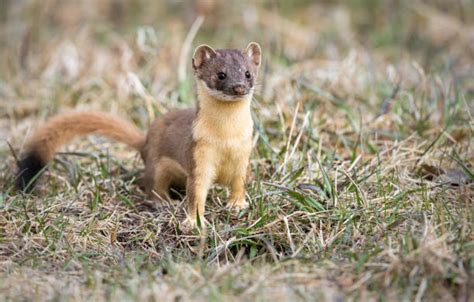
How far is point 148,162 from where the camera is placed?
557 centimetres

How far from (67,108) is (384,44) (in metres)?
4.02

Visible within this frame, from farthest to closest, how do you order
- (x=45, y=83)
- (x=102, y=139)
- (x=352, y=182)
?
(x=45, y=83) → (x=102, y=139) → (x=352, y=182)

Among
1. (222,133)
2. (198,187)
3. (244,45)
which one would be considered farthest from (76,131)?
(244,45)

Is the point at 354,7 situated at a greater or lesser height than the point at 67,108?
greater

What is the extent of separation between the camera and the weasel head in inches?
186

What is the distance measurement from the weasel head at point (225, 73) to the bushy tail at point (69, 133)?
3.76 ft

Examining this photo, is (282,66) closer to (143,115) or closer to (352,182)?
(143,115)

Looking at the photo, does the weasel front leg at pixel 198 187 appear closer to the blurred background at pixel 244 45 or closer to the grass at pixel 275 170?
the grass at pixel 275 170

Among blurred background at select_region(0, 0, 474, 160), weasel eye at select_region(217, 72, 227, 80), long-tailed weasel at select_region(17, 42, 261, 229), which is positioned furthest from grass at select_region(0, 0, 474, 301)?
weasel eye at select_region(217, 72, 227, 80)

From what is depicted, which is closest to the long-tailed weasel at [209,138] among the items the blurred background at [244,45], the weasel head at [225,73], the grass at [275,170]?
the weasel head at [225,73]

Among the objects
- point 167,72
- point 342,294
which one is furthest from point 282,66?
point 342,294

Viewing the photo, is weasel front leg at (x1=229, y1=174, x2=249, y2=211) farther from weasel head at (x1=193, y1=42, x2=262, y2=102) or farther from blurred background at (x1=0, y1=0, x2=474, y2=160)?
blurred background at (x1=0, y1=0, x2=474, y2=160)

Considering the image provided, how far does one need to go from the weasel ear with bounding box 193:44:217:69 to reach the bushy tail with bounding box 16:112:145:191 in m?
1.12

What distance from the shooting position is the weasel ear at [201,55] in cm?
497
